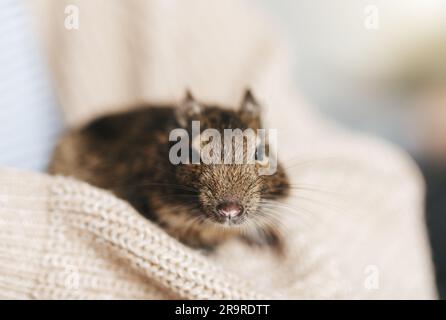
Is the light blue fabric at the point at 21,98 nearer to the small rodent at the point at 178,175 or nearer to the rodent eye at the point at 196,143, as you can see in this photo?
the small rodent at the point at 178,175

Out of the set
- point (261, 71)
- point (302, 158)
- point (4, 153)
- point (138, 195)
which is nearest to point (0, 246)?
point (138, 195)

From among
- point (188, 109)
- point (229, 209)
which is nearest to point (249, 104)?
point (188, 109)

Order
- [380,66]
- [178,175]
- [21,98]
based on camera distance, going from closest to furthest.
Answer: [178,175]
[21,98]
[380,66]

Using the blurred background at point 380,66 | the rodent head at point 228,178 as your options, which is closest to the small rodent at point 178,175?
the rodent head at point 228,178

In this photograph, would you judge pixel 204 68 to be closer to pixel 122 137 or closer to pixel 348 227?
pixel 122 137

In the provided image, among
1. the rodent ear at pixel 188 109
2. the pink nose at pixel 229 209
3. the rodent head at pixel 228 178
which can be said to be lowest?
the pink nose at pixel 229 209

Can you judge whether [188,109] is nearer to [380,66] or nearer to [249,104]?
[249,104]
